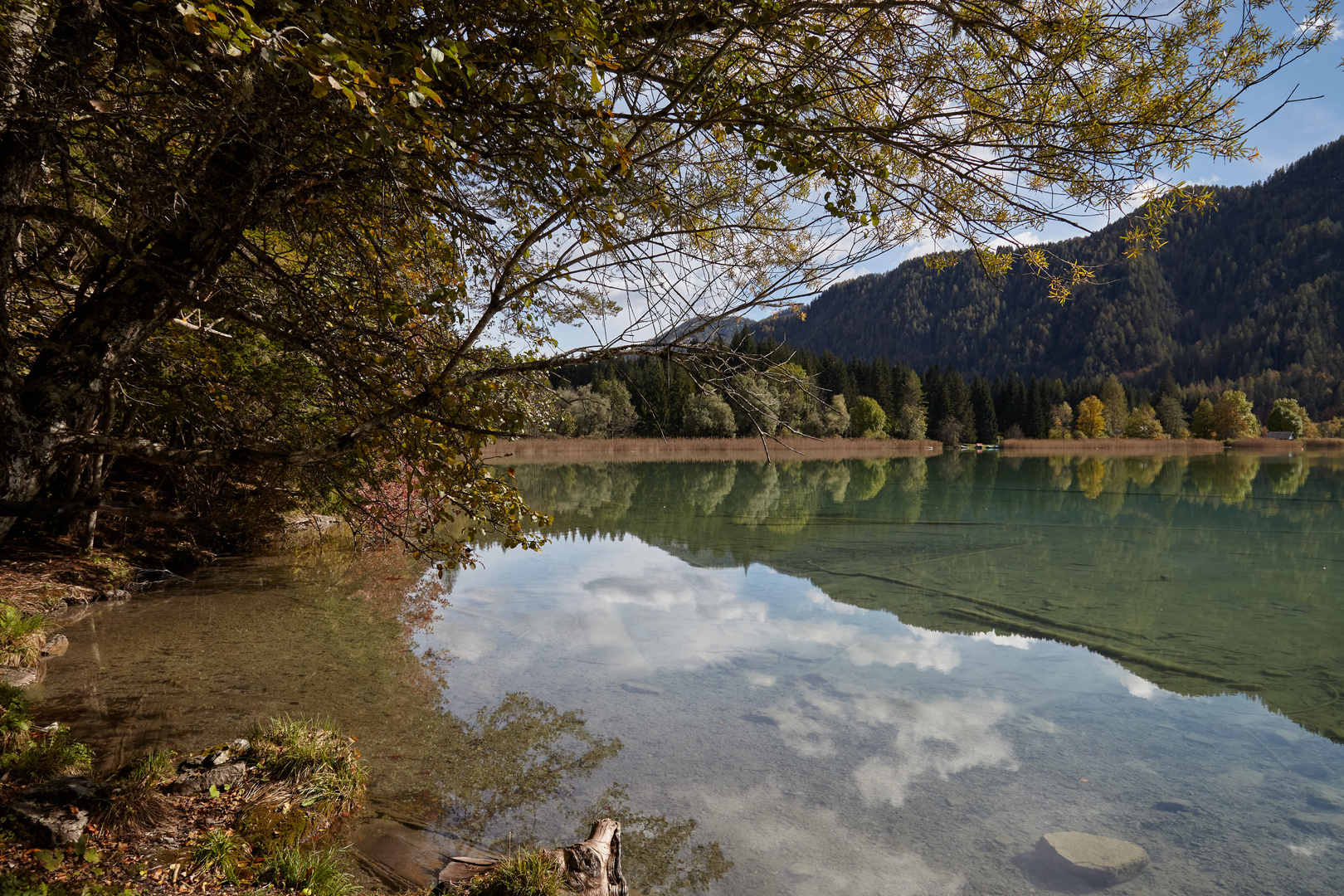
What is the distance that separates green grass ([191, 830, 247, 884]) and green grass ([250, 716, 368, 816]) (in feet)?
2.16

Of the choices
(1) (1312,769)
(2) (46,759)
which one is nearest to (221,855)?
(2) (46,759)

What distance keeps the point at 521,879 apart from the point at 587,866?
34 cm

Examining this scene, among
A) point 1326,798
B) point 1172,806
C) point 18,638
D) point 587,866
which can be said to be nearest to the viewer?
point 587,866

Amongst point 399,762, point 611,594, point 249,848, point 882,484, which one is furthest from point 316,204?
point 882,484

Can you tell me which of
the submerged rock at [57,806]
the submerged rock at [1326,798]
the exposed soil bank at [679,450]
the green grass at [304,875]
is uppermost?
the exposed soil bank at [679,450]

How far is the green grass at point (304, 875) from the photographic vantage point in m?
3.47

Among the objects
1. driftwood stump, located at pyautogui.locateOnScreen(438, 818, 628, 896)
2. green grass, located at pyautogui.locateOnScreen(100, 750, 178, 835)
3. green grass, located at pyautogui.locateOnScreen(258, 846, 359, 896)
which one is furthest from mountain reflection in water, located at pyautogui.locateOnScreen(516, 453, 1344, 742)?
green grass, located at pyautogui.locateOnScreen(100, 750, 178, 835)

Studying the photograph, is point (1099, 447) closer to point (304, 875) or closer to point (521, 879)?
point (521, 879)

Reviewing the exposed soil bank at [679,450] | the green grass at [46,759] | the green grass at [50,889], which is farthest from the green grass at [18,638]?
the exposed soil bank at [679,450]

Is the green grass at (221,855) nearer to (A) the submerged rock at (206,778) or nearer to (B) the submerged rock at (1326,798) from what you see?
(A) the submerged rock at (206,778)

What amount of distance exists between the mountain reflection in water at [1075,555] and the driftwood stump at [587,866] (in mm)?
6570

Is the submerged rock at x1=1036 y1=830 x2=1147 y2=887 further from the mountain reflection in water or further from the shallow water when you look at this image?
the mountain reflection in water

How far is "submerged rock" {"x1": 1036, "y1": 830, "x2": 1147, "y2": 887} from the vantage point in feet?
14.2

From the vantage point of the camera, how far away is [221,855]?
354 cm
